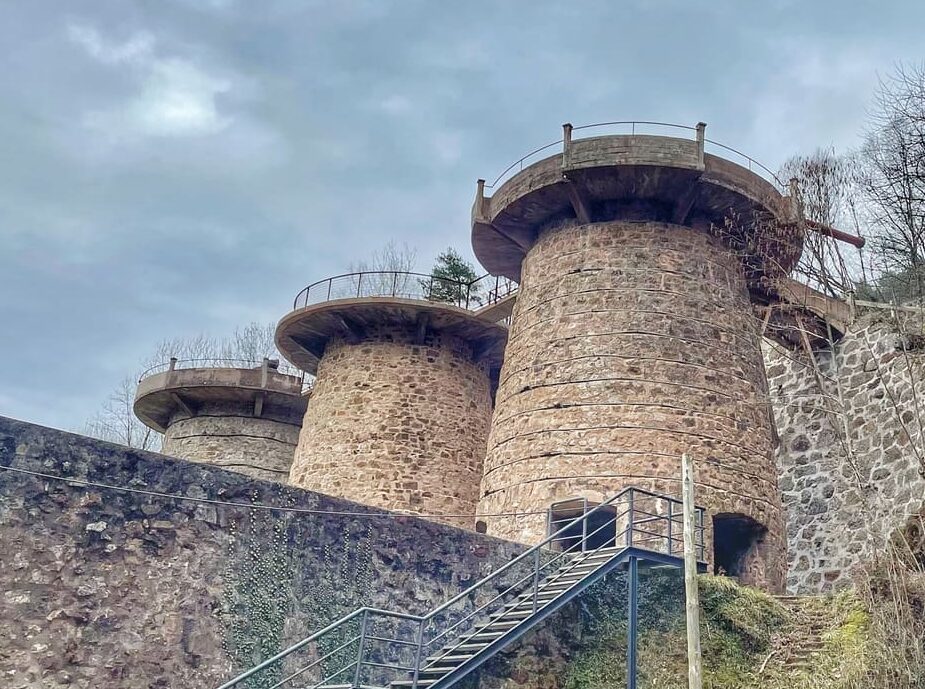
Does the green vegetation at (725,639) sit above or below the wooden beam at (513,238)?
below

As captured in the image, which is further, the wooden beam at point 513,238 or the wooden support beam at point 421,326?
the wooden support beam at point 421,326

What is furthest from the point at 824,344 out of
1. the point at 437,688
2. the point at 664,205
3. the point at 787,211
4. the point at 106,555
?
the point at 106,555

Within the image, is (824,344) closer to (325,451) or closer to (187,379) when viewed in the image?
(325,451)

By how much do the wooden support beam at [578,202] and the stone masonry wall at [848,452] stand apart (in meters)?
4.42

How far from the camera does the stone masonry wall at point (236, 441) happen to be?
71.6ft

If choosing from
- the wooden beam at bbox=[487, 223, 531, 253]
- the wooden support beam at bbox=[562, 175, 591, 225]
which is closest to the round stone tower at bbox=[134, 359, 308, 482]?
the wooden beam at bbox=[487, 223, 531, 253]

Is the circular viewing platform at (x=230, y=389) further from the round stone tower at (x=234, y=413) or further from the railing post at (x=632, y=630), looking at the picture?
the railing post at (x=632, y=630)

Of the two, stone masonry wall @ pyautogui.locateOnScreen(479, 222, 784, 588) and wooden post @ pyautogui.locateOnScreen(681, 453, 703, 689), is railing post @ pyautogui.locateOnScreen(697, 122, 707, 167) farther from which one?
wooden post @ pyautogui.locateOnScreen(681, 453, 703, 689)

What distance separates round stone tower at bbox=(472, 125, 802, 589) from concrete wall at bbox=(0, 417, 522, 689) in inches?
154

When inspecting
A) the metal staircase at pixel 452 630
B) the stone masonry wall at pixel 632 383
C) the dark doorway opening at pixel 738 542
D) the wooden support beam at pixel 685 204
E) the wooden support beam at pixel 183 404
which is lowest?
the metal staircase at pixel 452 630

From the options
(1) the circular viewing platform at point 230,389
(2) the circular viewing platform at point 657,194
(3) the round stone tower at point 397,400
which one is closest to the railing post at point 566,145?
(2) the circular viewing platform at point 657,194

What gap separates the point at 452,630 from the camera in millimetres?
9570

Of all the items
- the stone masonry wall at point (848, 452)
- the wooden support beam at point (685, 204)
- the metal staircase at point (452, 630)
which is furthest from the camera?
the stone masonry wall at point (848, 452)

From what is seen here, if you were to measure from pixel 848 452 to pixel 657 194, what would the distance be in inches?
198
